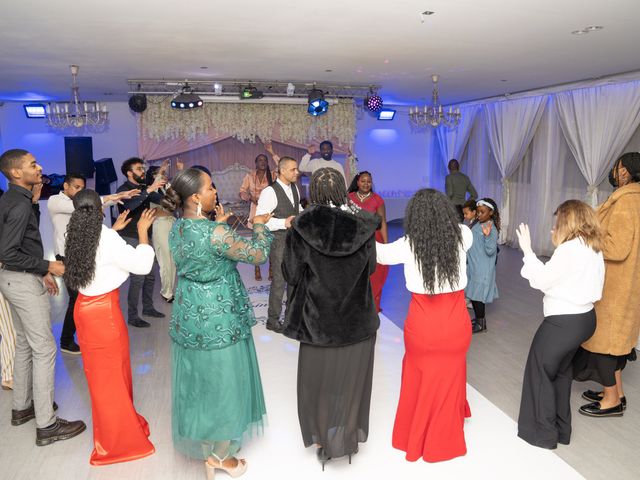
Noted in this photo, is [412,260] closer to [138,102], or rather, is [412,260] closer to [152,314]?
[152,314]

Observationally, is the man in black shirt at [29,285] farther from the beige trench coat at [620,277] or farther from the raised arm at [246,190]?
the raised arm at [246,190]

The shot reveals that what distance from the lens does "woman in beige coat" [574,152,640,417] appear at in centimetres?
309

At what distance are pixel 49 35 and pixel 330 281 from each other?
3635 millimetres

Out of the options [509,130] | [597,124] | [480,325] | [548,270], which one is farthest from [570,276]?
[509,130]

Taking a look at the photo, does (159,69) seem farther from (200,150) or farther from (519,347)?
(519,347)

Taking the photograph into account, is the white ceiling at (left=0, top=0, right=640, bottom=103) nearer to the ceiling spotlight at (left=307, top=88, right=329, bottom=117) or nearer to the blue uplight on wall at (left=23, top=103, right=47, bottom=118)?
the ceiling spotlight at (left=307, top=88, right=329, bottom=117)

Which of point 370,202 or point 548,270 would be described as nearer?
point 548,270

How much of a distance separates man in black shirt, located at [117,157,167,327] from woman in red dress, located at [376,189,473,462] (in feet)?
9.10

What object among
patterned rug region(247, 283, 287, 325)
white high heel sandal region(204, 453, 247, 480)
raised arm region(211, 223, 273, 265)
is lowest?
patterned rug region(247, 283, 287, 325)

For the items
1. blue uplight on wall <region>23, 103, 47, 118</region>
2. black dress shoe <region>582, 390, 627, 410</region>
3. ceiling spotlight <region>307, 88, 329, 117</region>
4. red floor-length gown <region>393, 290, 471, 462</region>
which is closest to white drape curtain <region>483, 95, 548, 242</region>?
ceiling spotlight <region>307, 88, 329, 117</region>

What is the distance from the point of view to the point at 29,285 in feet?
9.62

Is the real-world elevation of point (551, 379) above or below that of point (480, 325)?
above

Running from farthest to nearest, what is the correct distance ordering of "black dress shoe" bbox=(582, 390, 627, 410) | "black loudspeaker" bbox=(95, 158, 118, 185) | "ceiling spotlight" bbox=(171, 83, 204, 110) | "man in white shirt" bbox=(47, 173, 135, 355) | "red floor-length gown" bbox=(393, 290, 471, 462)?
1. "black loudspeaker" bbox=(95, 158, 118, 185)
2. "ceiling spotlight" bbox=(171, 83, 204, 110)
3. "man in white shirt" bbox=(47, 173, 135, 355)
4. "black dress shoe" bbox=(582, 390, 627, 410)
5. "red floor-length gown" bbox=(393, 290, 471, 462)

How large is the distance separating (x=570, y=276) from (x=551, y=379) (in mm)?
636
